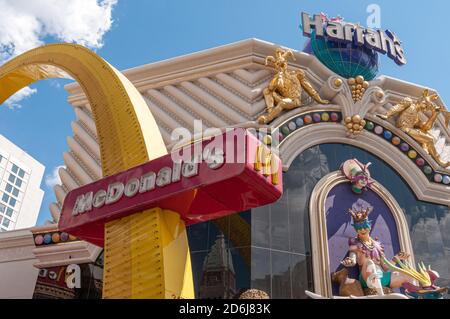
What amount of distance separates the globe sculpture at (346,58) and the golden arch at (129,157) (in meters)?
9.07

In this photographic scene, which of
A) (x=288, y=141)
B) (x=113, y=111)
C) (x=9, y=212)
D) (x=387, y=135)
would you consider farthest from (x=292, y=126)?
(x=9, y=212)

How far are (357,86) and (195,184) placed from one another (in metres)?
9.90

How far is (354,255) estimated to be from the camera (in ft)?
39.4

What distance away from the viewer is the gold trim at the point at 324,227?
37.7 ft

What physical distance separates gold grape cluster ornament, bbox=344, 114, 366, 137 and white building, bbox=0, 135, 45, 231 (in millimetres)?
65860

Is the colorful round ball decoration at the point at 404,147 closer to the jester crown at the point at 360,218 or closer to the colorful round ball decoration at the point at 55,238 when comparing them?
the jester crown at the point at 360,218

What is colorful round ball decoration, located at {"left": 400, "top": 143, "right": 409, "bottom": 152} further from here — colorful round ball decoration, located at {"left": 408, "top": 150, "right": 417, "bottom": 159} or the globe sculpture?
the globe sculpture

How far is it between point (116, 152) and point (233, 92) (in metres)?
6.86

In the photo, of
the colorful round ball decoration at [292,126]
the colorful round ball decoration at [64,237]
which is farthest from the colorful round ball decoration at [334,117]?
the colorful round ball decoration at [64,237]

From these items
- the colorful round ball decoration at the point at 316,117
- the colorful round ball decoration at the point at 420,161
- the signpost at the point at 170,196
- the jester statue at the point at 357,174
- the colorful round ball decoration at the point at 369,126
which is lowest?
the signpost at the point at 170,196

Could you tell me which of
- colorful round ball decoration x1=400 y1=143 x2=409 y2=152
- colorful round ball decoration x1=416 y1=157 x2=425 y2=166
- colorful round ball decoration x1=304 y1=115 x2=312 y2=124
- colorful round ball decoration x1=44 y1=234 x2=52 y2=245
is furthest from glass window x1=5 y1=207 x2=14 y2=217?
colorful round ball decoration x1=416 y1=157 x2=425 y2=166

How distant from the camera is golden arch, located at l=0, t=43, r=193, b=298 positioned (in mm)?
6340
